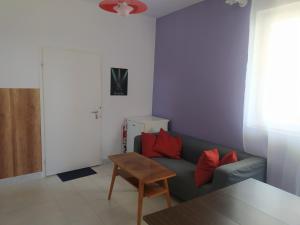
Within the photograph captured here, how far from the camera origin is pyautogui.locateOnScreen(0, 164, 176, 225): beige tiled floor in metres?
2.40

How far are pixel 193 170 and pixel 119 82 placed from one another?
2103 millimetres

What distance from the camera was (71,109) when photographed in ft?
11.8

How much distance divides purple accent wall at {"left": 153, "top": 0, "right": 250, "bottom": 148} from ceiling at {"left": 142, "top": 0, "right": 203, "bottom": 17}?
0.10 meters

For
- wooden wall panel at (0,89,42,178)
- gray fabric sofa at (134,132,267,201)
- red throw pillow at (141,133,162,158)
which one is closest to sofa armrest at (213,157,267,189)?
gray fabric sofa at (134,132,267,201)

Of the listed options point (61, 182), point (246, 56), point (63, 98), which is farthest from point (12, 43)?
point (246, 56)

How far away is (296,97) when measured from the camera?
2260mm

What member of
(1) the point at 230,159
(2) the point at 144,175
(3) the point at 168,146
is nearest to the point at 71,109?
(3) the point at 168,146

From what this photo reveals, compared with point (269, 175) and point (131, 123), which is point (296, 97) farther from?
point (131, 123)

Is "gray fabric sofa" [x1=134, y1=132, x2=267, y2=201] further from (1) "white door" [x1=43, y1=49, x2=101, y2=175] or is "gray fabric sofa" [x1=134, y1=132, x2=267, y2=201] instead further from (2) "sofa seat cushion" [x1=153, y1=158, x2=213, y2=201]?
(1) "white door" [x1=43, y1=49, x2=101, y2=175]

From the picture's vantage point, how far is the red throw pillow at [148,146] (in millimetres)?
3316

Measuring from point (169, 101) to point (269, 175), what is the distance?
2078mm

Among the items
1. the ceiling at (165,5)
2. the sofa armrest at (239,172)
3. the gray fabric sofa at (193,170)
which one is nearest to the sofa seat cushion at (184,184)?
the gray fabric sofa at (193,170)

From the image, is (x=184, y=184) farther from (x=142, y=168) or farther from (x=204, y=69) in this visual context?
(x=204, y=69)

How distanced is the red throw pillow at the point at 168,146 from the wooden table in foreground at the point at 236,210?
172 centimetres
